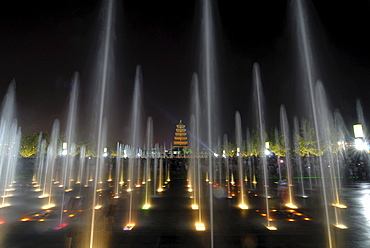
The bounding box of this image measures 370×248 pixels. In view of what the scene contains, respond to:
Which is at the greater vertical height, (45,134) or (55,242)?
(45,134)

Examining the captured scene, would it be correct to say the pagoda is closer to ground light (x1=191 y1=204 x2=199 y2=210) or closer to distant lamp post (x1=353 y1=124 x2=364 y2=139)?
distant lamp post (x1=353 y1=124 x2=364 y2=139)

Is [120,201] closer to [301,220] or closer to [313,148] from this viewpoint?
[301,220]

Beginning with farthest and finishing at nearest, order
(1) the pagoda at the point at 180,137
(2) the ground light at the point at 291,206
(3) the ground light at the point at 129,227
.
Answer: (1) the pagoda at the point at 180,137 < (2) the ground light at the point at 291,206 < (3) the ground light at the point at 129,227

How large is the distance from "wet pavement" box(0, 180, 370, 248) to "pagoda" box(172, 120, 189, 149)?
3404 inches

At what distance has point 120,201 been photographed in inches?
376

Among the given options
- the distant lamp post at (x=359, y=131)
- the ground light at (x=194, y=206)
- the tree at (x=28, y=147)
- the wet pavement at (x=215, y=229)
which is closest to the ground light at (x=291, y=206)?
the wet pavement at (x=215, y=229)

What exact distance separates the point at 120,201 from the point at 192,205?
10.6 ft

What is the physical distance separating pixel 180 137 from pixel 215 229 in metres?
91.2

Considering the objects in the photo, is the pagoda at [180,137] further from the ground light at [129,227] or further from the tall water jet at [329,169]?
the ground light at [129,227]

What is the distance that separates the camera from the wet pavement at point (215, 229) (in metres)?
4.87

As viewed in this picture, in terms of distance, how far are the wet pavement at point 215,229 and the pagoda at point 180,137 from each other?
8647 cm

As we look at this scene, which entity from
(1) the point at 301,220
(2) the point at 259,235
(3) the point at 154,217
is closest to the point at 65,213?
(3) the point at 154,217

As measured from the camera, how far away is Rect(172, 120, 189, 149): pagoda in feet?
312

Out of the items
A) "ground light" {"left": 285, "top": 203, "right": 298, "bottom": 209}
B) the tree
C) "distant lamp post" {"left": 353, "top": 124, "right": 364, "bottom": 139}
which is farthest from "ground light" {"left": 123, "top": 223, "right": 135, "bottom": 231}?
the tree
